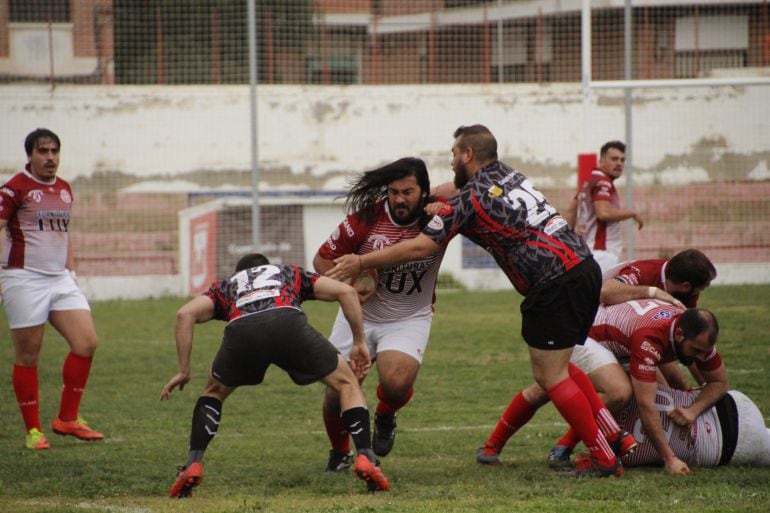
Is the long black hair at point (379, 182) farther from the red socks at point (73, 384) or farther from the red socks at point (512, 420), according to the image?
the red socks at point (73, 384)

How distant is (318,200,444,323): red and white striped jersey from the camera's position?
282 inches

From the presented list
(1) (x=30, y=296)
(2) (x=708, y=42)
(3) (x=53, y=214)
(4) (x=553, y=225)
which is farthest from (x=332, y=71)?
(4) (x=553, y=225)

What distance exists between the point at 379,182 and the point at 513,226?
3.99 feet

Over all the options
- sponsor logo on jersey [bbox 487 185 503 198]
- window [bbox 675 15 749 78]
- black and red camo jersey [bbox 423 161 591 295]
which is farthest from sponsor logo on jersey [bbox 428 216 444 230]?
window [bbox 675 15 749 78]

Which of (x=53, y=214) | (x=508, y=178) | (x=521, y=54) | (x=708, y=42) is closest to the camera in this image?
(x=508, y=178)

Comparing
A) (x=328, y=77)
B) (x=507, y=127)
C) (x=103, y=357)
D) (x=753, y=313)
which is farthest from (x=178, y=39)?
(x=753, y=313)

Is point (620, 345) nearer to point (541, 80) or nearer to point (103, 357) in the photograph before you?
point (103, 357)

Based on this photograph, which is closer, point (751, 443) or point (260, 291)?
point (260, 291)

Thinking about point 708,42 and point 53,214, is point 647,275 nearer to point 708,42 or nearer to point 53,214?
point 53,214

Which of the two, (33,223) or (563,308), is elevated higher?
(33,223)

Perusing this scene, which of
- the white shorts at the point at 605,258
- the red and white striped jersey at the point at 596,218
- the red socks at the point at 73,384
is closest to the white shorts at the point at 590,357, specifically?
the red socks at the point at 73,384

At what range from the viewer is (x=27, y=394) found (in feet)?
27.2

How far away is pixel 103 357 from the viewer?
13109 millimetres

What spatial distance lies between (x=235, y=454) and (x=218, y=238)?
12693 mm
